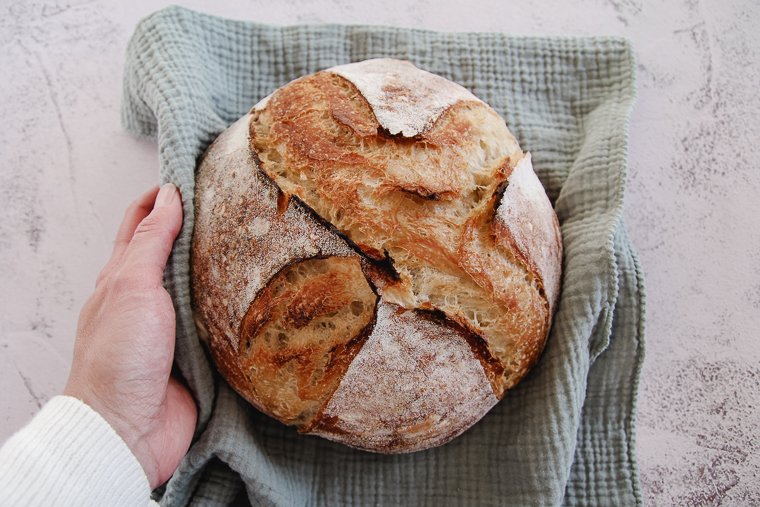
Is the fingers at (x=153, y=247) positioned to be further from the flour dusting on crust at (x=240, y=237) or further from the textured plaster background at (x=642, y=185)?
the textured plaster background at (x=642, y=185)

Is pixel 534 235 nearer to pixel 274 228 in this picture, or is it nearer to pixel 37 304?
pixel 274 228

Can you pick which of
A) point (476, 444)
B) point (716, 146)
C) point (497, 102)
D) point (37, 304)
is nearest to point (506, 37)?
point (497, 102)

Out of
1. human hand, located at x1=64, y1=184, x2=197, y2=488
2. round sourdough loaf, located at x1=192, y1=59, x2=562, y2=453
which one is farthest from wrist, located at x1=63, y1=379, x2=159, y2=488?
round sourdough loaf, located at x1=192, y1=59, x2=562, y2=453

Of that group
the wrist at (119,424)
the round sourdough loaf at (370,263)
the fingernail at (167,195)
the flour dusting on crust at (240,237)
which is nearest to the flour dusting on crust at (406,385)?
the round sourdough loaf at (370,263)

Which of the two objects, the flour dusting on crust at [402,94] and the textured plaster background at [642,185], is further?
the textured plaster background at [642,185]

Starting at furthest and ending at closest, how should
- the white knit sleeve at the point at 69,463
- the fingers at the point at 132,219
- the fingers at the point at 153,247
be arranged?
the fingers at the point at 132,219 → the fingers at the point at 153,247 → the white knit sleeve at the point at 69,463

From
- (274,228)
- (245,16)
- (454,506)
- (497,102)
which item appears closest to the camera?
(274,228)
